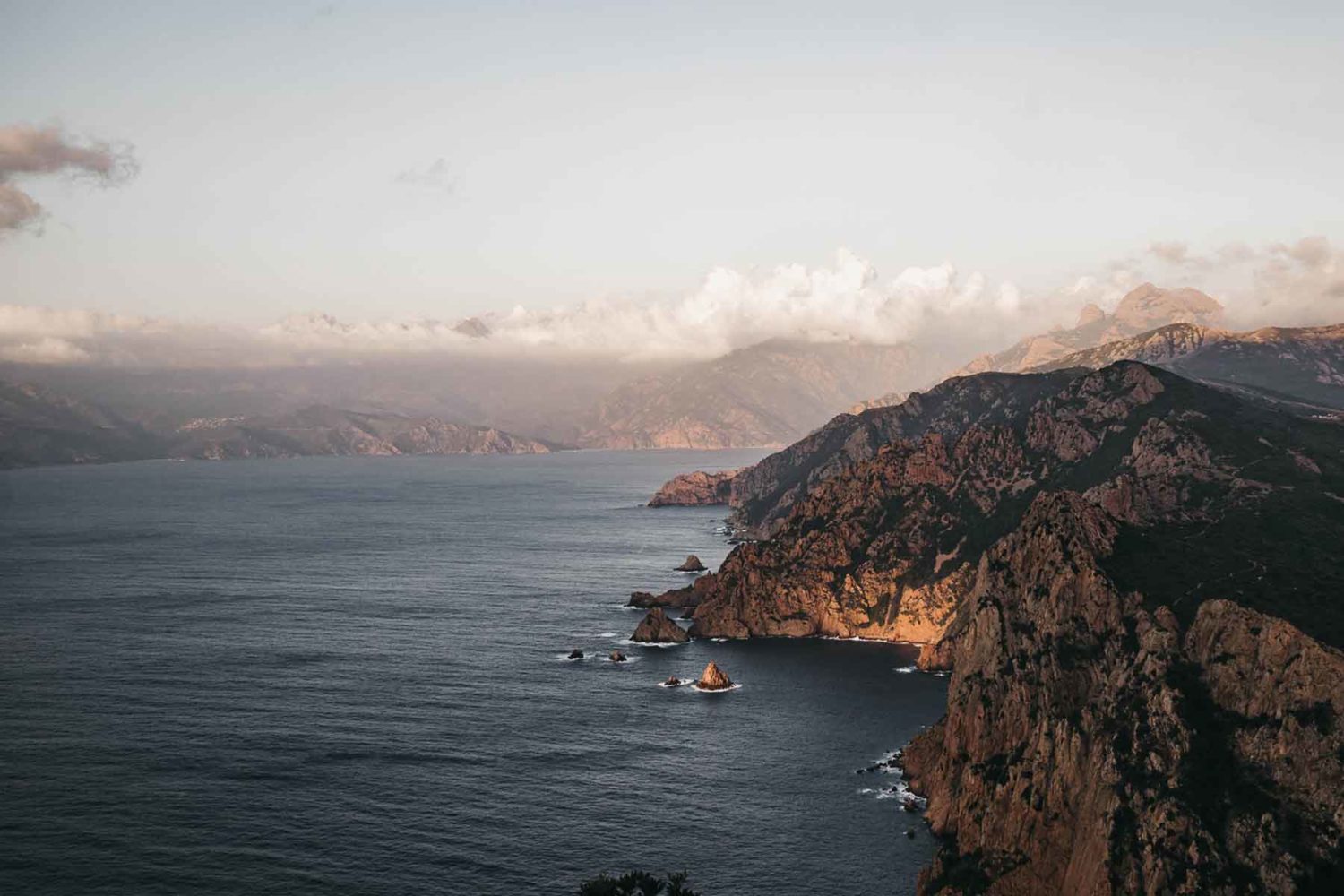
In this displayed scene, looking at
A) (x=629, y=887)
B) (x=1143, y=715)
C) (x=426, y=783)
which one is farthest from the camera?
(x=426, y=783)

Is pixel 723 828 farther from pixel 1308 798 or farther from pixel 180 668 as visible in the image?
Answer: pixel 180 668

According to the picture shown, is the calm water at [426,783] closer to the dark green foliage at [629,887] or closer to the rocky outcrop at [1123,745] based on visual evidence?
the rocky outcrop at [1123,745]

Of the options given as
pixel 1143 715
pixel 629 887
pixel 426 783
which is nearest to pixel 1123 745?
pixel 1143 715

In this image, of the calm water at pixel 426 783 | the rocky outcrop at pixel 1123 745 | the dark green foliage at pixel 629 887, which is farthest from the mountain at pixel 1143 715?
the dark green foliage at pixel 629 887

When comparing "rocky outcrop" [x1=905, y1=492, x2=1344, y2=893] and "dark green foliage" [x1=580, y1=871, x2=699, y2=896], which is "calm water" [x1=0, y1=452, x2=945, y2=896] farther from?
"dark green foliage" [x1=580, y1=871, x2=699, y2=896]

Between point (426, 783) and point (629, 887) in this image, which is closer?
point (629, 887)

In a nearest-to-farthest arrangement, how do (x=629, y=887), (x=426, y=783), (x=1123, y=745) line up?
1. (x=629, y=887)
2. (x=1123, y=745)
3. (x=426, y=783)

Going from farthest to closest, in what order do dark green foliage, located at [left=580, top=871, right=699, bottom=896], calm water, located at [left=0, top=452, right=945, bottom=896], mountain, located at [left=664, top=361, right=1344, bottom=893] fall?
calm water, located at [left=0, top=452, right=945, bottom=896]
mountain, located at [left=664, top=361, right=1344, bottom=893]
dark green foliage, located at [left=580, top=871, right=699, bottom=896]

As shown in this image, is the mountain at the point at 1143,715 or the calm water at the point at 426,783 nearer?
the mountain at the point at 1143,715

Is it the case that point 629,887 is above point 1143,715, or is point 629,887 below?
below

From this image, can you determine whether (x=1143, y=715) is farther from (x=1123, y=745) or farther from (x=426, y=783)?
(x=426, y=783)

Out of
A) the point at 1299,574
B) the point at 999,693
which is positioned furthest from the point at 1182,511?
the point at 999,693

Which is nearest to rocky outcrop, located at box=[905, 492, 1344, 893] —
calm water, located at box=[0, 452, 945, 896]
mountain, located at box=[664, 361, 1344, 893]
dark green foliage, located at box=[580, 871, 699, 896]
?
mountain, located at box=[664, 361, 1344, 893]
